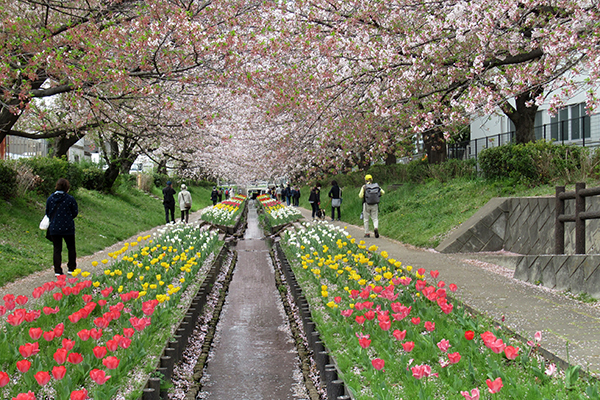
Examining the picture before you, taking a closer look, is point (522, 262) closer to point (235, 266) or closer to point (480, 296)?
point (480, 296)

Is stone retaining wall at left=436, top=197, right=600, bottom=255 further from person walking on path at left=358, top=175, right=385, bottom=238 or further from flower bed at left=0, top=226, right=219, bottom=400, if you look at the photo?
flower bed at left=0, top=226, right=219, bottom=400

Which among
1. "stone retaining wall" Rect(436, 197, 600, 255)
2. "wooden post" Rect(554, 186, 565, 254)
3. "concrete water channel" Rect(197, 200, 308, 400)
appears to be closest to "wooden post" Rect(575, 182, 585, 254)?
"wooden post" Rect(554, 186, 565, 254)

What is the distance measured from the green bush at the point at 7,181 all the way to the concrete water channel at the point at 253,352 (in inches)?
345

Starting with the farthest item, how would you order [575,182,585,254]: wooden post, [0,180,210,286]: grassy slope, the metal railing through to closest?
[0,180,210,286]: grassy slope, [575,182,585,254]: wooden post, the metal railing

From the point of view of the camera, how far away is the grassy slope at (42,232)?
1092 cm

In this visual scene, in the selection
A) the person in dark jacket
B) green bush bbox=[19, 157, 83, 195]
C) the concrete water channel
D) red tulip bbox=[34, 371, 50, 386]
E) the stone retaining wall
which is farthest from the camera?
green bush bbox=[19, 157, 83, 195]

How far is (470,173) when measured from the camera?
18.1 meters

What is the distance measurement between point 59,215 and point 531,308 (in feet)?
26.2

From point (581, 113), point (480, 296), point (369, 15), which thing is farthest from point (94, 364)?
point (581, 113)

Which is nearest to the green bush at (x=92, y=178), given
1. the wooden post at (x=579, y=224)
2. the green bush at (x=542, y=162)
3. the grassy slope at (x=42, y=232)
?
the grassy slope at (x=42, y=232)

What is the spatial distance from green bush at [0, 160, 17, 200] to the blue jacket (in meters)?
7.03

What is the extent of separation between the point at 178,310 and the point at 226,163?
40309mm

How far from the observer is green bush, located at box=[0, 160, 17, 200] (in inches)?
619

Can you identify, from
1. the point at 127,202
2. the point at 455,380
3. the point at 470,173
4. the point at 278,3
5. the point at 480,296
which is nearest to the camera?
the point at 455,380
